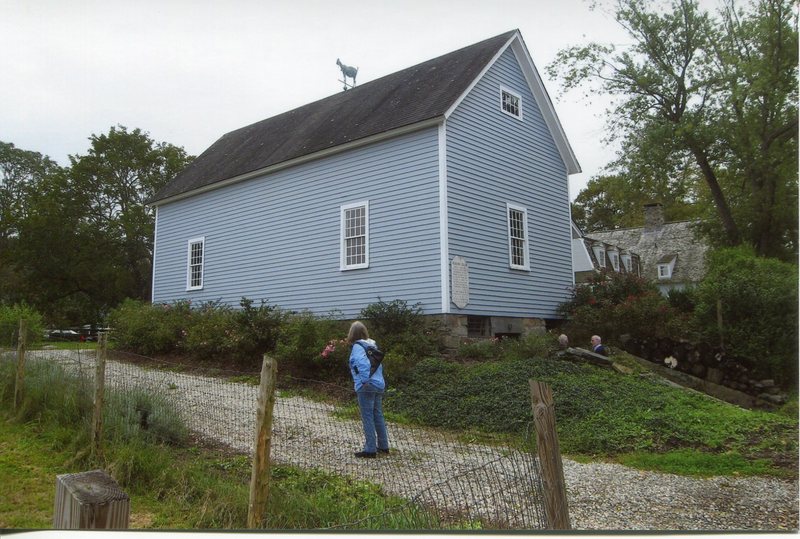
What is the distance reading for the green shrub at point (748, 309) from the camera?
7.64 m

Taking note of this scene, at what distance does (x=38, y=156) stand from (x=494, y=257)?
8.38m

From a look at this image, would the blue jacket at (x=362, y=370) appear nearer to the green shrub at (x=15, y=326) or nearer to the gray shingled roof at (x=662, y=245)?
the green shrub at (x=15, y=326)

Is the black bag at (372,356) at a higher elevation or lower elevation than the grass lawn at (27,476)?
higher

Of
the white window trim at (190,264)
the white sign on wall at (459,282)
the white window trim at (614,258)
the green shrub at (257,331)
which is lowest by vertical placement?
the green shrub at (257,331)

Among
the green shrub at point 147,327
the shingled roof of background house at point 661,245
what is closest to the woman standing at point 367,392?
the green shrub at point 147,327

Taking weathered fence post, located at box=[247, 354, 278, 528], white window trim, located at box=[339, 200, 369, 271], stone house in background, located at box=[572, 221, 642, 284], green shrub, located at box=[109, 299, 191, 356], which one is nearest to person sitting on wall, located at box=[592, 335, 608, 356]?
white window trim, located at box=[339, 200, 369, 271]

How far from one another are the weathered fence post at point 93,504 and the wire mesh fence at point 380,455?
1.21 meters

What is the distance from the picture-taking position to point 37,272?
44.5 ft

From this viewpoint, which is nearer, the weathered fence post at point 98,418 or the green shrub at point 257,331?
the weathered fence post at point 98,418

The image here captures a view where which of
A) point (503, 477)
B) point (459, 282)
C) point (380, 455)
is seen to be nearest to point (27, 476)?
point (380, 455)

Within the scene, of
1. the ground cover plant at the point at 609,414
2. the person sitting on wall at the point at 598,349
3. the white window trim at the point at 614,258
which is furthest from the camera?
the white window trim at the point at 614,258

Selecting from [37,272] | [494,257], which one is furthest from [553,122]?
[37,272]

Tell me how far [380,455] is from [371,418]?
0.40 m

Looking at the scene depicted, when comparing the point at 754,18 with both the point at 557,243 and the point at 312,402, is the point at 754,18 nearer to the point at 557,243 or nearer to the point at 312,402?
the point at 312,402
